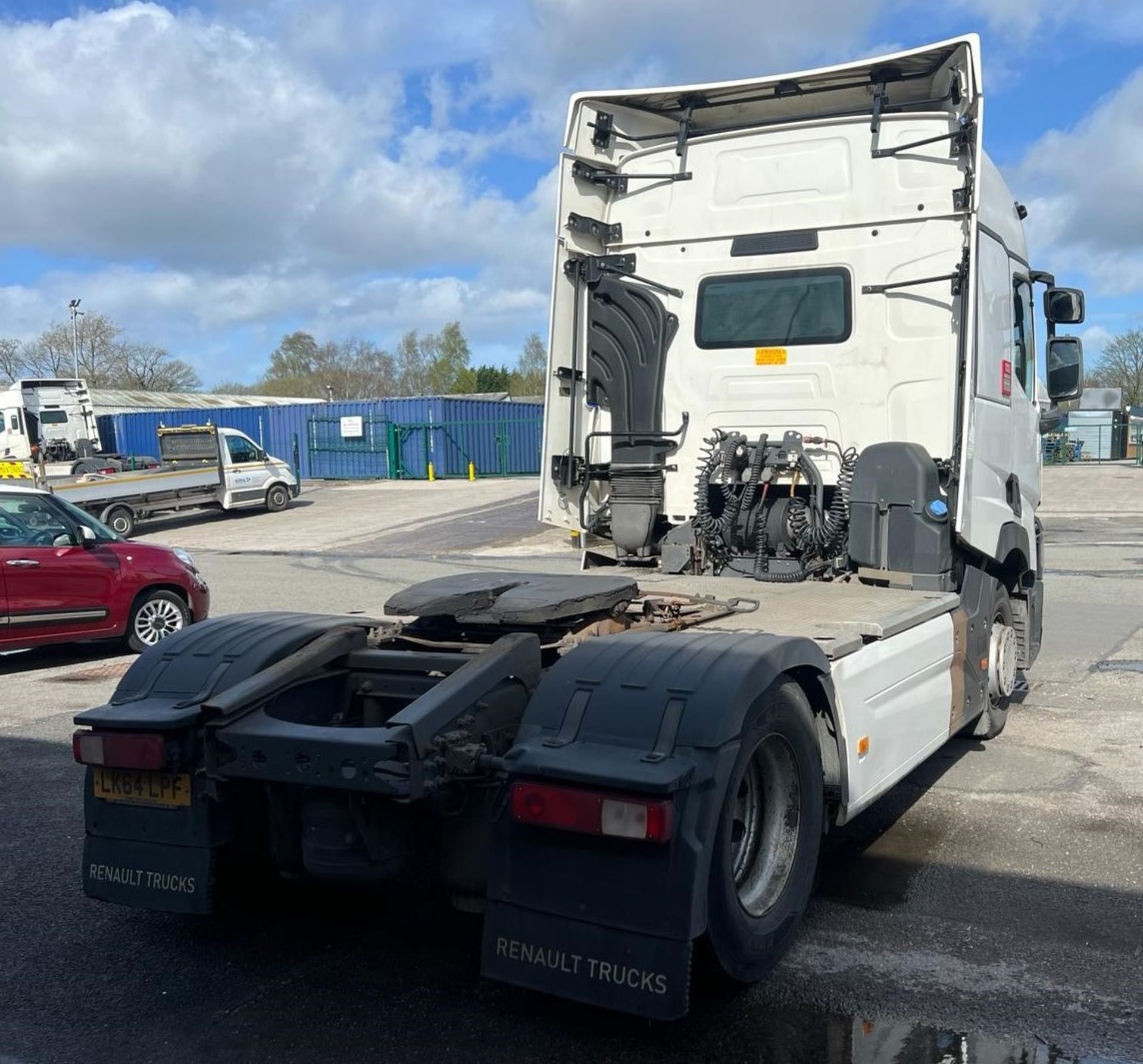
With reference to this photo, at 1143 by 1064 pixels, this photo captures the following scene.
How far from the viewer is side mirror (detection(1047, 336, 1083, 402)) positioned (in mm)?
7539

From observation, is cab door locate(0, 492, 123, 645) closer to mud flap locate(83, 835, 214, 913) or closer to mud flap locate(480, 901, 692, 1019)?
mud flap locate(83, 835, 214, 913)

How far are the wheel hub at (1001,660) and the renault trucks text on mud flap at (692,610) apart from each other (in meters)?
0.04

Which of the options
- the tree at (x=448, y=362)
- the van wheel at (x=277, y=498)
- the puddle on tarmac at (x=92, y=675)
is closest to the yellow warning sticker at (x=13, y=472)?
the van wheel at (x=277, y=498)

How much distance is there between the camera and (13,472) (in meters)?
28.3

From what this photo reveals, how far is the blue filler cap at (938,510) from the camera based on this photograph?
5992 millimetres

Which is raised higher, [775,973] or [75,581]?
[75,581]

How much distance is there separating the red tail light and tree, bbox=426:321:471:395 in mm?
83655

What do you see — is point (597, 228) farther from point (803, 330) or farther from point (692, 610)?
point (692, 610)

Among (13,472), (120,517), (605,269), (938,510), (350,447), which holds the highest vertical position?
(605,269)

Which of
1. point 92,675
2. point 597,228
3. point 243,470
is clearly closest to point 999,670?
point 597,228

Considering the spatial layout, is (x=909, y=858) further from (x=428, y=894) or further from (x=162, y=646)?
(x=162, y=646)

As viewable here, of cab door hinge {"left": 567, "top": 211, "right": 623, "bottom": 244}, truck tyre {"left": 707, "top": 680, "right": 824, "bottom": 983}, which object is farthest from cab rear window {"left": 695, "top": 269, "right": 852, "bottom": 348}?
truck tyre {"left": 707, "top": 680, "right": 824, "bottom": 983}

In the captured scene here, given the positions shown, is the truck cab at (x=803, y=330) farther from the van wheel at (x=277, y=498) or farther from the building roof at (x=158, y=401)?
the building roof at (x=158, y=401)

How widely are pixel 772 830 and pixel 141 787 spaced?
2127mm
